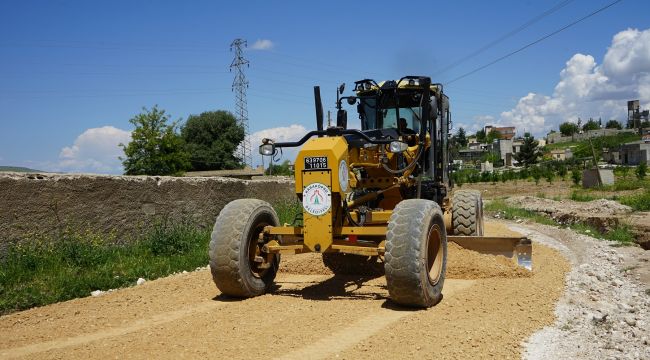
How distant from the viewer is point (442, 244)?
23.5 ft

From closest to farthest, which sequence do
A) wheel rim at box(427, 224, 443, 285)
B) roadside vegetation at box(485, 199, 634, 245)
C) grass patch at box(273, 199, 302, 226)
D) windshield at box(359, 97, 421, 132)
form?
wheel rim at box(427, 224, 443, 285) < windshield at box(359, 97, 421, 132) < grass patch at box(273, 199, 302, 226) < roadside vegetation at box(485, 199, 634, 245)

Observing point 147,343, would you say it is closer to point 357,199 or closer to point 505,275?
point 357,199

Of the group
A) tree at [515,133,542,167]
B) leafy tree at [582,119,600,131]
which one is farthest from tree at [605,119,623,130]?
tree at [515,133,542,167]

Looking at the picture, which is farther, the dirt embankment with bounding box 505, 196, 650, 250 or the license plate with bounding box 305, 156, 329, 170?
the dirt embankment with bounding box 505, 196, 650, 250

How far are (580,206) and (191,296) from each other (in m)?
20.6

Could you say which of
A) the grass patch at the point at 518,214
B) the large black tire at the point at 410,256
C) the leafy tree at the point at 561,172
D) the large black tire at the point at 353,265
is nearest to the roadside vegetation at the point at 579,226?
the grass patch at the point at 518,214

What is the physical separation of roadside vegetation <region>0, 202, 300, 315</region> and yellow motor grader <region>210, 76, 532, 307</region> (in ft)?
7.59

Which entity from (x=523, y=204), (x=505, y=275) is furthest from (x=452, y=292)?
(x=523, y=204)

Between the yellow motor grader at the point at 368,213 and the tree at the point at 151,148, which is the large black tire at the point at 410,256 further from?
the tree at the point at 151,148

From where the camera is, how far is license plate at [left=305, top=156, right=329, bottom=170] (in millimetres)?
6711

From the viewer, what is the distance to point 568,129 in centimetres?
14188

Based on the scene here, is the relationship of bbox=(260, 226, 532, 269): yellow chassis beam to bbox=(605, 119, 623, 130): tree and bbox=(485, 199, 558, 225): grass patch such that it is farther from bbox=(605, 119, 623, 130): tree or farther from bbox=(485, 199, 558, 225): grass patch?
bbox=(605, 119, 623, 130): tree

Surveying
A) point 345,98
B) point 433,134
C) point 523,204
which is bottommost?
point 523,204

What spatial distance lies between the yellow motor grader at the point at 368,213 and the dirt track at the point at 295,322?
42 centimetres
